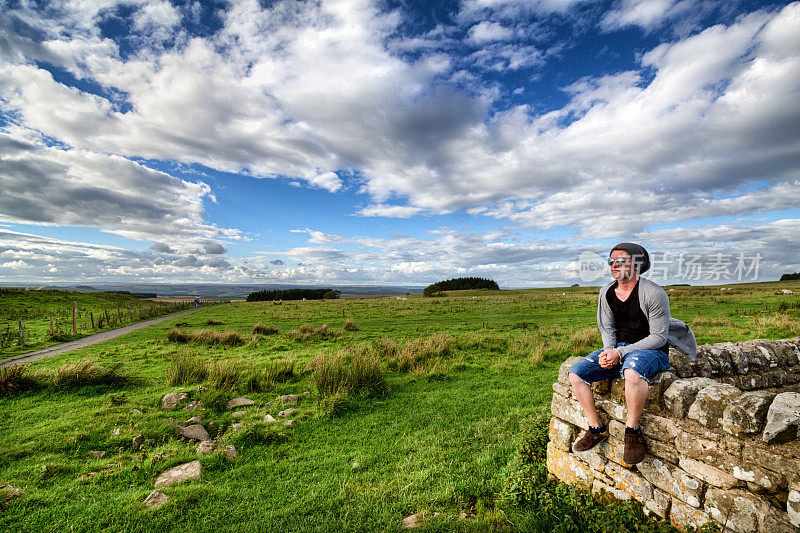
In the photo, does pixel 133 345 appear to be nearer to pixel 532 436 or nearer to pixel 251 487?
pixel 251 487

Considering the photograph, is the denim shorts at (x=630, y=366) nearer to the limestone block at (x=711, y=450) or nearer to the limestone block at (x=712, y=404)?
the limestone block at (x=712, y=404)

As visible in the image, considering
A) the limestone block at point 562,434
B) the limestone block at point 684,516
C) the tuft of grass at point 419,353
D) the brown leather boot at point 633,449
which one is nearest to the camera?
the limestone block at point 684,516

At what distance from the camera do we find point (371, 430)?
7543mm

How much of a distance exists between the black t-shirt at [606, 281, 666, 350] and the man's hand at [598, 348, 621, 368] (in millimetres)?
484

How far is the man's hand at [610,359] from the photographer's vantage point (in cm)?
400

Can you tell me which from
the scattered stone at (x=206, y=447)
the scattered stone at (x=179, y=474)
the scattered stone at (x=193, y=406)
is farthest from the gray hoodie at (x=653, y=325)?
the scattered stone at (x=193, y=406)

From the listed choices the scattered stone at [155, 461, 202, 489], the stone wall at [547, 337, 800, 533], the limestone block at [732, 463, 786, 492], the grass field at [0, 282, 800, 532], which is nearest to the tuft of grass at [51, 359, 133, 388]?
the grass field at [0, 282, 800, 532]

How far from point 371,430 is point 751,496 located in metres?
6.30

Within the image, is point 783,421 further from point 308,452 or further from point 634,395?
point 308,452

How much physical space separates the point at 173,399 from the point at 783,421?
11.4 metres

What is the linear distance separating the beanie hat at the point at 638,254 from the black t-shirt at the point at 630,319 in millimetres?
245

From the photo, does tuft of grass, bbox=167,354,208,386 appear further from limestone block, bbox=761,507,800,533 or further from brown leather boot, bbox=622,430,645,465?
limestone block, bbox=761,507,800,533

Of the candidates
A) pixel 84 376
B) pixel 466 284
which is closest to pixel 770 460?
pixel 84 376

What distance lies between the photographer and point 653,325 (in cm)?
398
